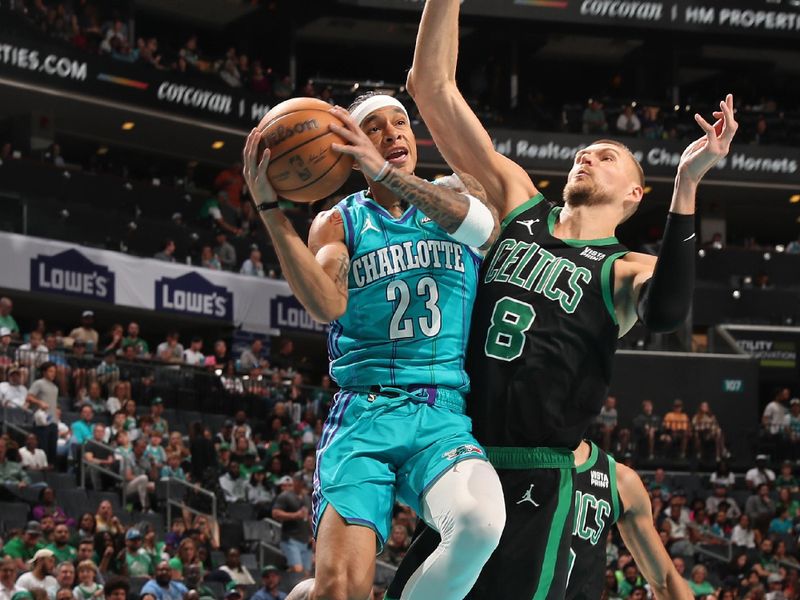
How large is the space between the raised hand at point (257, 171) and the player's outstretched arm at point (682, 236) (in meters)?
1.63

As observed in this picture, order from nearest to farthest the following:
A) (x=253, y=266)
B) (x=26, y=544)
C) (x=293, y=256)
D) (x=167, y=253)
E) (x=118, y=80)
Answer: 1. (x=293, y=256)
2. (x=26, y=544)
3. (x=167, y=253)
4. (x=253, y=266)
5. (x=118, y=80)

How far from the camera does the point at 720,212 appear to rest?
123ft

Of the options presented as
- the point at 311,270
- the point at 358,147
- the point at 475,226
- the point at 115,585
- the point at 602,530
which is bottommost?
the point at 115,585

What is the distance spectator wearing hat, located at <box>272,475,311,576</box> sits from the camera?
1750cm

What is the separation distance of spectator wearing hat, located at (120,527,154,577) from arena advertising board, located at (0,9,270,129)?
1465 cm

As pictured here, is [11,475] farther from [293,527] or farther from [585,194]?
[585,194]

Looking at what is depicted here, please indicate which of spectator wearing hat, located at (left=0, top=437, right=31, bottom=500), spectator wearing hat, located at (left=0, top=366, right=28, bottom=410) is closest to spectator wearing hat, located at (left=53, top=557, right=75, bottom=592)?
spectator wearing hat, located at (left=0, top=437, right=31, bottom=500)

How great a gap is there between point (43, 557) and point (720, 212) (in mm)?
27237

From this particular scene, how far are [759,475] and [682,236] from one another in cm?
2028

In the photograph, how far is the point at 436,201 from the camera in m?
6.09

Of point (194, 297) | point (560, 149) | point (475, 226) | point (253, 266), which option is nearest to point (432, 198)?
point (475, 226)

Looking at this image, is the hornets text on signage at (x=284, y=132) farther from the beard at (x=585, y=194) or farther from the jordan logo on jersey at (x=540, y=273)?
the beard at (x=585, y=194)

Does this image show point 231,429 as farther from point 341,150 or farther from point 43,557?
point 341,150

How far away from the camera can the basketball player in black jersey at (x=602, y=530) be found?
677cm
